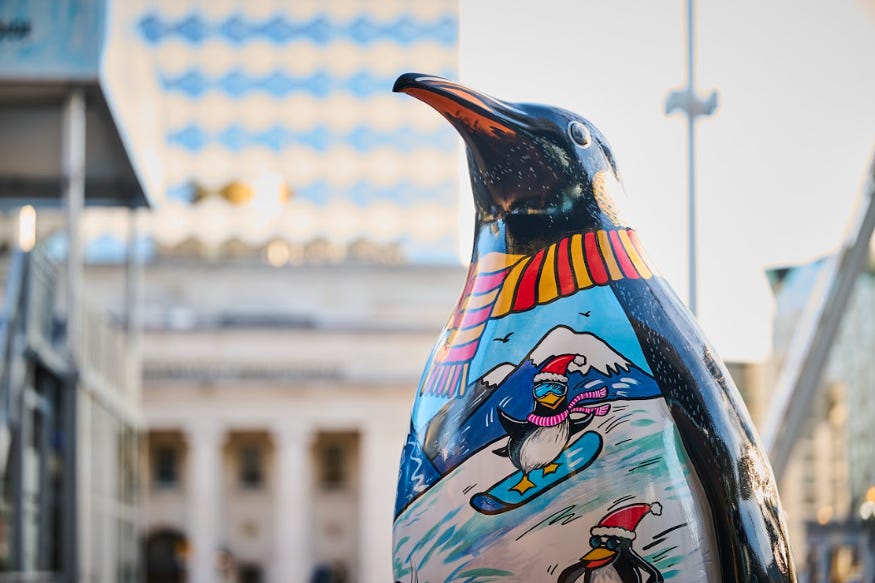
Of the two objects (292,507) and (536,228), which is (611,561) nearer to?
(536,228)

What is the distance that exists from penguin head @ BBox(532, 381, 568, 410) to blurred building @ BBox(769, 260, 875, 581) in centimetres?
381

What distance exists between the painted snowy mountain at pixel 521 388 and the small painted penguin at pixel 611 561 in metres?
0.25

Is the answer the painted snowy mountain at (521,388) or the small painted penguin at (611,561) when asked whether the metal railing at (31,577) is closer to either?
the painted snowy mountain at (521,388)

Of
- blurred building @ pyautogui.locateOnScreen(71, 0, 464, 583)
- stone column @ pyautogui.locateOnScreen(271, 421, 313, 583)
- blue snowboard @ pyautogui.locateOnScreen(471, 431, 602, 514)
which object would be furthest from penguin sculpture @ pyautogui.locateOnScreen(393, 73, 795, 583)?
stone column @ pyautogui.locateOnScreen(271, 421, 313, 583)

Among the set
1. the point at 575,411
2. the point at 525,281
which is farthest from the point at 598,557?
the point at 525,281

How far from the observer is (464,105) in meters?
2.79

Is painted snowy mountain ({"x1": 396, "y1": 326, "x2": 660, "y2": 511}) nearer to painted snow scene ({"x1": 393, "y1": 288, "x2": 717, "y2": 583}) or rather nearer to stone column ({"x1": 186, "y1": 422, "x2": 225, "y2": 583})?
painted snow scene ({"x1": 393, "y1": 288, "x2": 717, "y2": 583})

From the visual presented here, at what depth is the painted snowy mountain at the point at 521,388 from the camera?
262 cm

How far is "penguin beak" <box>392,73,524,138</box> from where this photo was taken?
108 inches

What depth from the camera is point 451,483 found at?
2654 millimetres

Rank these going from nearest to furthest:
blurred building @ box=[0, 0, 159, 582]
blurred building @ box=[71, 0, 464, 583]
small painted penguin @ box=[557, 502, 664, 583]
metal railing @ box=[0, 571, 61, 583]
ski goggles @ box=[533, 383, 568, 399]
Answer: small painted penguin @ box=[557, 502, 664, 583]
ski goggles @ box=[533, 383, 568, 399]
metal railing @ box=[0, 571, 61, 583]
blurred building @ box=[0, 0, 159, 582]
blurred building @ box=[71, 0, 464, 583]

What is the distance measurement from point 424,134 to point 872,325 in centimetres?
5548

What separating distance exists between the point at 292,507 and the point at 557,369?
166 ft

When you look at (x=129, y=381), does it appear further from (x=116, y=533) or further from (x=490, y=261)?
(x=490, y=261)
